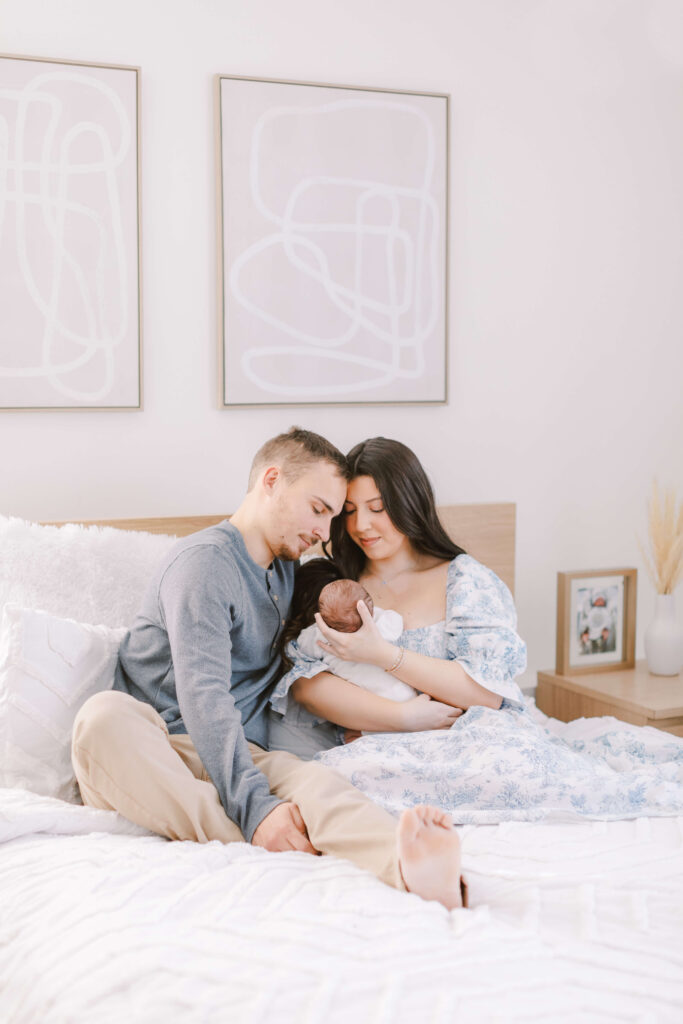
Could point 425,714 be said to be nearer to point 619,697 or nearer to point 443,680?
point 443,680

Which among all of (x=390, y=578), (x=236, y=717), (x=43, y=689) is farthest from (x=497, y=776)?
(x=43, y=689)

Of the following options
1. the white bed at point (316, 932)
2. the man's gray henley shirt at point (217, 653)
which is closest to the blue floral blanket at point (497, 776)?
the white bed at point (316, 932)

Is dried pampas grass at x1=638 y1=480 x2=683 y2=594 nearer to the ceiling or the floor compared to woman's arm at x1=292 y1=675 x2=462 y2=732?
nearer to the ceiling

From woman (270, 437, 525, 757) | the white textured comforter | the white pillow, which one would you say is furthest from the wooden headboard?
the white textured comforter

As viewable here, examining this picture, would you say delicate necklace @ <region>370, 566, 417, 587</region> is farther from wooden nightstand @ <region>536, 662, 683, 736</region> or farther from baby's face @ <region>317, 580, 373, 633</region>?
wooden nightstand @ <region>536, 662, 683, 736</region>

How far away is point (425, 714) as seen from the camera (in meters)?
1.84

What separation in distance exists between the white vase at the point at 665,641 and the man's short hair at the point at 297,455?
1185 mm

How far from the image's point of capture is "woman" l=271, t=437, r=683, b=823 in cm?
163

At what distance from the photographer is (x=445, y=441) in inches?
106

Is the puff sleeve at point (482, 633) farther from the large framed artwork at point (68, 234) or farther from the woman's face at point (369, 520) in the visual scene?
the large framed artwork at point (68, 234)

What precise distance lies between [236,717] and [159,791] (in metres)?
0.18

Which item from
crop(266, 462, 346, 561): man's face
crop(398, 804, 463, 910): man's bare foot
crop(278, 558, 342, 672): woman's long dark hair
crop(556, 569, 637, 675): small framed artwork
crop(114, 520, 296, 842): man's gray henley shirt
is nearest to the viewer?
crop(398, 804, 463, 910): man's bare foot

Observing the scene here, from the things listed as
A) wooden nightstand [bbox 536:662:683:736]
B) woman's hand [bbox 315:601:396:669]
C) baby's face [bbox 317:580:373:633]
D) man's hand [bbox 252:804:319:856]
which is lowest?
wooden nightstand [bbox 536:662:683:736]

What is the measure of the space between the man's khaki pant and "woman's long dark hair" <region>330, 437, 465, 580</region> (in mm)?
645
